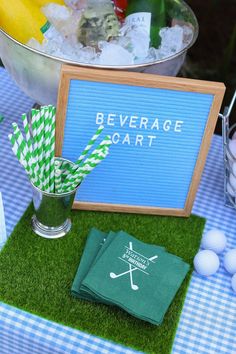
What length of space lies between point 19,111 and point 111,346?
2.01 feet

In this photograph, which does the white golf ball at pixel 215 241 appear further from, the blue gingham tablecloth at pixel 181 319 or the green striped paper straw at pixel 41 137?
the green striped paper straw at pixel 41 137

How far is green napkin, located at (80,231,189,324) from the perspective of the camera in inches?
31.6

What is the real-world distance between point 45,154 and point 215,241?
33cm

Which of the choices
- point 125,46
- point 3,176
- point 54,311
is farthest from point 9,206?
point 125,46

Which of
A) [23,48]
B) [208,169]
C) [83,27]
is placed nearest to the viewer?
[23,48]

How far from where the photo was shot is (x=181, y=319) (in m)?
0.84

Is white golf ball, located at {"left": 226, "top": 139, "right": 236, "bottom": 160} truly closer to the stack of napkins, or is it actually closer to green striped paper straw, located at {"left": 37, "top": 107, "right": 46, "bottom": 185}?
the stack of napkins

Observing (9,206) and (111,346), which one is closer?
(111,346)

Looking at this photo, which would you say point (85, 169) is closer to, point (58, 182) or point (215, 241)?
point (58, 182)

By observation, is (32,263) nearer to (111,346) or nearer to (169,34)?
(111,346)

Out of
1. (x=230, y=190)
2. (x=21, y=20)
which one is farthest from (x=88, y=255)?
(x=21, y=20)

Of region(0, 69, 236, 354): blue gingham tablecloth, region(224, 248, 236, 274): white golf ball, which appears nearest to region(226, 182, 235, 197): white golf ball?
region(0, 69, 236, 354): blue gingham tablecloth

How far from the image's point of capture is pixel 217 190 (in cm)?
109

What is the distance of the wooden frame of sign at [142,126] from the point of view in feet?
2.85
